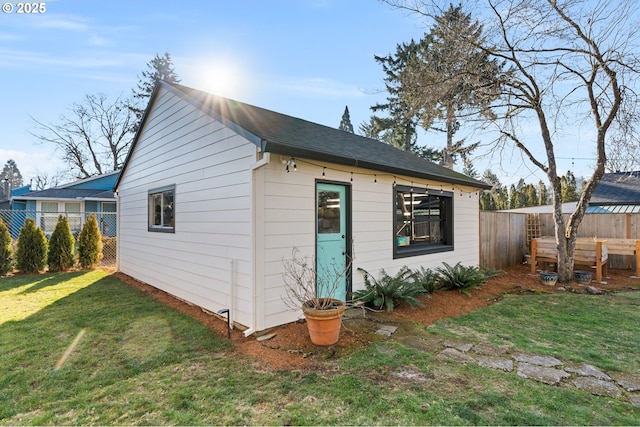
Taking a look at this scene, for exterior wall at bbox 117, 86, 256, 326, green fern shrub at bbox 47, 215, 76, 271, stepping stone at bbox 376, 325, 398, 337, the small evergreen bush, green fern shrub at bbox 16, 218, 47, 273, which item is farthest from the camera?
green fern shrub at bbox 47, 215, 76, 271

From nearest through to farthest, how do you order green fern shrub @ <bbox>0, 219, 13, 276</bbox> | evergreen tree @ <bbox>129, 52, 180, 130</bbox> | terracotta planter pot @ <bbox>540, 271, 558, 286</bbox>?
terracotta planter pot @ <bbox>540, 271, 558, 286</bbox>
green fern shrub @ <bbox>0, 219, 13, 276</bbox>
evergreen tree @ <bbox>129, 52, 180, 130</bbox>

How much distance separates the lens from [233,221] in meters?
4.29

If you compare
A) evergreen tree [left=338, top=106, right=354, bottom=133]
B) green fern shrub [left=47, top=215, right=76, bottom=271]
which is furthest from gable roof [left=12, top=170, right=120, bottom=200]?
evergreen tree [left=338, top=106, right=354, bottom=133]

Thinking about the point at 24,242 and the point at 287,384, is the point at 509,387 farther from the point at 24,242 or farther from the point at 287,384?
the point at 24,242

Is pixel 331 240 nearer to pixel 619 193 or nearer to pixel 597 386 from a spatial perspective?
pixel 597 386

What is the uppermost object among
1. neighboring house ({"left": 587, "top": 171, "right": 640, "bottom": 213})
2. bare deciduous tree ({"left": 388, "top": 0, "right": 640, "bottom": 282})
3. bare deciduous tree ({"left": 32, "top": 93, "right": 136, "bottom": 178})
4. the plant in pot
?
bare deciduous tree ({"left": 32, "top": 93, "right": 136, "bottom": 178})

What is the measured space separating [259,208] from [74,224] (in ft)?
49.3

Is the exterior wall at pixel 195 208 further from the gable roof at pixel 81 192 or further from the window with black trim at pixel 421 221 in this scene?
the gable roof at pixel 81 192

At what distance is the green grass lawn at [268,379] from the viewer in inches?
90.1

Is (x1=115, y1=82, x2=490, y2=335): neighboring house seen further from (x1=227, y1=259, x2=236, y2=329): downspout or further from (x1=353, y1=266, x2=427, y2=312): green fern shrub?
(x1=353, y1=266, x2=427, y2=312): green fern shrub

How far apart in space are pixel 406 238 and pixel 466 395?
4094mm

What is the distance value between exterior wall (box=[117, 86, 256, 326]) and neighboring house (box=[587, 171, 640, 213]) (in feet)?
47.8

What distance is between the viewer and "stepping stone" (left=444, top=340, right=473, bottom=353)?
3.52m

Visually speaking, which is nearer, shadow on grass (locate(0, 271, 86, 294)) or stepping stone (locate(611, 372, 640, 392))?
stepping stone (locate(611, 372, 640, 392))
